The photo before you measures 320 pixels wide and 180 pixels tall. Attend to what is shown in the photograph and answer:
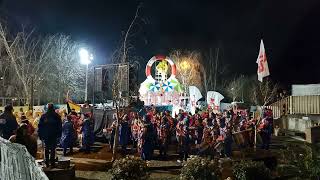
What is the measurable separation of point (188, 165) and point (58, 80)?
37.9 m

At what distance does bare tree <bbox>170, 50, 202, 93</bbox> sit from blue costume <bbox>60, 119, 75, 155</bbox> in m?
36.8

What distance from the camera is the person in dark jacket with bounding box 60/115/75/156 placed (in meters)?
16.6

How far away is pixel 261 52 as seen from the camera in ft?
59.0

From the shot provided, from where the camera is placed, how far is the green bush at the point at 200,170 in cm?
895

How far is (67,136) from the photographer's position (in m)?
16.6

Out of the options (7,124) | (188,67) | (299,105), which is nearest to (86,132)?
(7,124)

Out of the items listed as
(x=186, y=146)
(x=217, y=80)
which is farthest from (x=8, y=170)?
(x=217, y=80)

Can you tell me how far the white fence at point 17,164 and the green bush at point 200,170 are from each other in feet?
12.8

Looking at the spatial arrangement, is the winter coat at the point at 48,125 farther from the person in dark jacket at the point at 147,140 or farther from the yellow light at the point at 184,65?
the yellow light at the point at 184,65

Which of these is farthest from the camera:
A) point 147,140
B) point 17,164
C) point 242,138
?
point 242,138

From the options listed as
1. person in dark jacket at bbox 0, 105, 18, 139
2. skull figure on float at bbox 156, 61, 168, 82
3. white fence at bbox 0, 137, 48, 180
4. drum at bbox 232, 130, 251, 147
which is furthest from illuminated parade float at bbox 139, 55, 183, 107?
white fence at bbox 0, 137, 48, 180

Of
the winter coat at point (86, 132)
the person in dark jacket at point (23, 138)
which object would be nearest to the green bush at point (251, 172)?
the person in dark jacket at point (23, 138)

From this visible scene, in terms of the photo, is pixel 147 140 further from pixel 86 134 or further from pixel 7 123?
pixel 7 123

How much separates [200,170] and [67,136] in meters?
9.11
